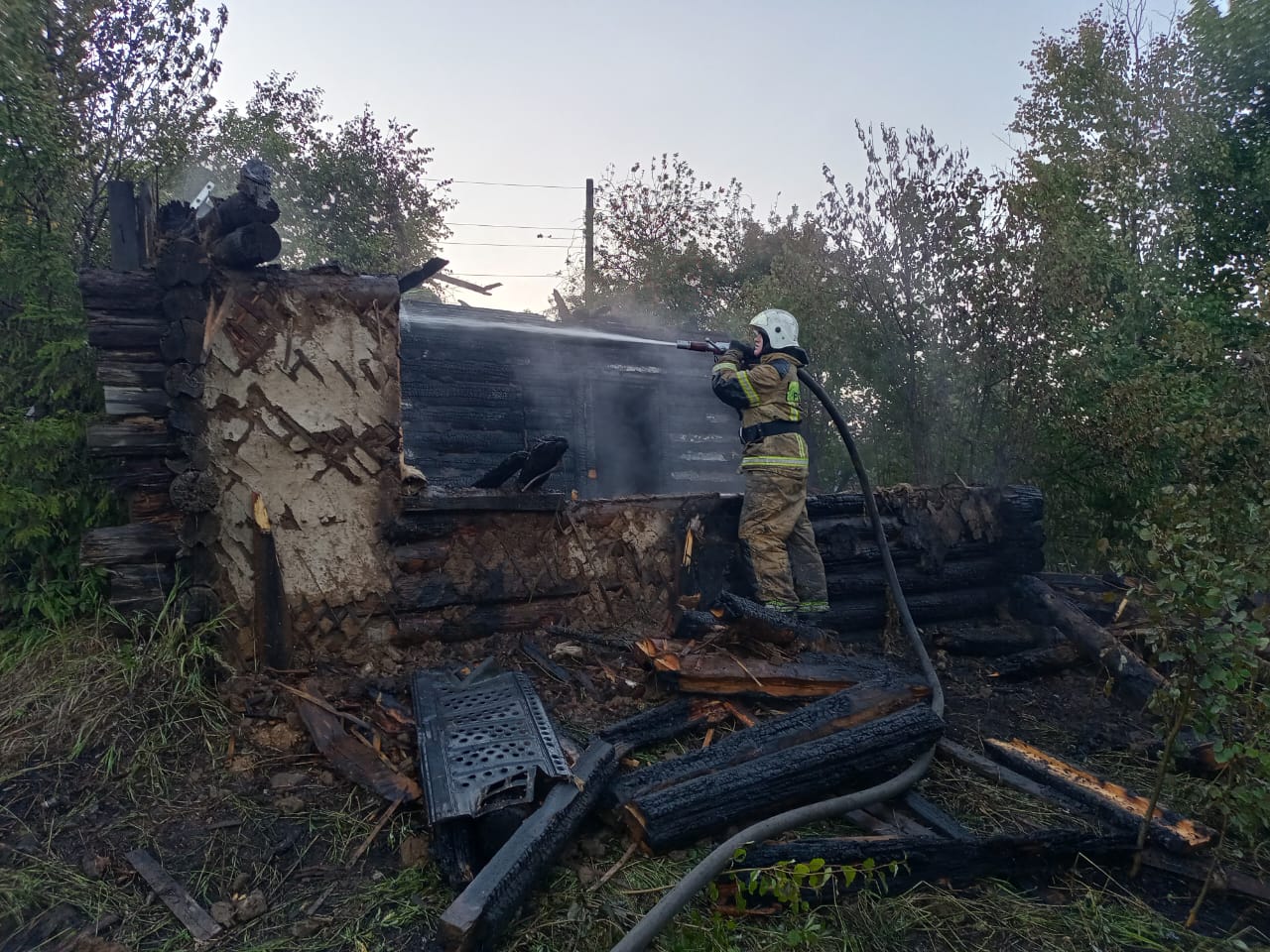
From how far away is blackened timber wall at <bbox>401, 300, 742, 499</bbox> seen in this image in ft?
33.0

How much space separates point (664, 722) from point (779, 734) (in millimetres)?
693

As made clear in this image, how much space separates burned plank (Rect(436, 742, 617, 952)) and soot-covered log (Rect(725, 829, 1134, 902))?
681mm

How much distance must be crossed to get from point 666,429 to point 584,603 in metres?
6.92

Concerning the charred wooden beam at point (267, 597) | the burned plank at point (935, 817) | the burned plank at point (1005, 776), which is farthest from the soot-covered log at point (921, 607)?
the charred wooden beam at point (267, 597)

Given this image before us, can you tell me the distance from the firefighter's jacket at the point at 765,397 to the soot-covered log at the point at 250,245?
3.27 meters

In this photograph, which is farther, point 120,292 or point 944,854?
point 120,292

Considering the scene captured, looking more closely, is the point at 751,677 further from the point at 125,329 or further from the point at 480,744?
the point at 125,329

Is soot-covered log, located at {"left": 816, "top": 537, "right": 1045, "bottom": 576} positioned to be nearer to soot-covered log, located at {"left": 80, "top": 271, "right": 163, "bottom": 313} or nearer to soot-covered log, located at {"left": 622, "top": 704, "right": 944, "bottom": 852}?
soot-covered log, located at {"left": 622, "top": 704, "right": 944, "bottom": 852}

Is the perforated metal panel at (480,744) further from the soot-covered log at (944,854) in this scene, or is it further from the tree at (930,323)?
the tree at (930,323)

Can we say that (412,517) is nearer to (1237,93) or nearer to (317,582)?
(317,582)

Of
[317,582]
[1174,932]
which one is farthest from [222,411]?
[1174,932]

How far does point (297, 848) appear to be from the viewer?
10.5 feet

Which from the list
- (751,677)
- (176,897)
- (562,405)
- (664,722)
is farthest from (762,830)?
(562,405)

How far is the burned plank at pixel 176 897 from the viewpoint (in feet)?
8.98
